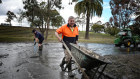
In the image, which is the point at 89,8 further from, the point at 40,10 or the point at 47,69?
the point at 47,69

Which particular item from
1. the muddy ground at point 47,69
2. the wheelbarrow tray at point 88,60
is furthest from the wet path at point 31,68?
the wheelbarrow tray at point 88,60

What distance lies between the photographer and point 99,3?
1070 inches

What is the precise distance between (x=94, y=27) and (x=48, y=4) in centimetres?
7117


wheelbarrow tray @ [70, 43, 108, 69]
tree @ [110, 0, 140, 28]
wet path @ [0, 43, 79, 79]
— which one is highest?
tree @ [110, 0, 140, 28]

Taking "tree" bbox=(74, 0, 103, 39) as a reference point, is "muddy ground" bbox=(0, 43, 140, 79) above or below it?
below

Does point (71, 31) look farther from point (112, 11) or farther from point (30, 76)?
point (112, 11)

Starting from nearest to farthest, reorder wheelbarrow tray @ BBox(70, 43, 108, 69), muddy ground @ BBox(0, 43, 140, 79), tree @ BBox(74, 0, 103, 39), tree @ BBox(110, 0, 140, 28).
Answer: wheelbarrow tray @ BBox(70, 43, 108, 69) < muddy ground @ BBox(0, 43, 140, 79) < tree @ BBox(110, 0, 140, 28) < tree @ BBox(74, 0, 103, 39)

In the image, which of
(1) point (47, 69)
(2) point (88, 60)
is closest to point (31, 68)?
(1) point (47, 69)

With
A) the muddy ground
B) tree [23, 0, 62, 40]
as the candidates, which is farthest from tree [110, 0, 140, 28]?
the muddy ground

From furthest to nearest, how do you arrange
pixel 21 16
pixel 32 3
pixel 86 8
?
pixel 86 8 < pixel 21 16 < pixel 32 3

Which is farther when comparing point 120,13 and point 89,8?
point 89,8

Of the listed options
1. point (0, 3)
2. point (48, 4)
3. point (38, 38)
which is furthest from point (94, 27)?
point (38, 38)

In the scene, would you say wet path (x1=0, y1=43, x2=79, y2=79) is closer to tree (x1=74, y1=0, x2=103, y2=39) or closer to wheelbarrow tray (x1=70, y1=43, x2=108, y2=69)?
wheelbarrow tray (x1=70, y1=43, x2=108, y2=69)

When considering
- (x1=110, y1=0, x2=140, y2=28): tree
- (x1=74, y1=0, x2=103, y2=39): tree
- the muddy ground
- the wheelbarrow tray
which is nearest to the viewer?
the wheelbarrow tray
